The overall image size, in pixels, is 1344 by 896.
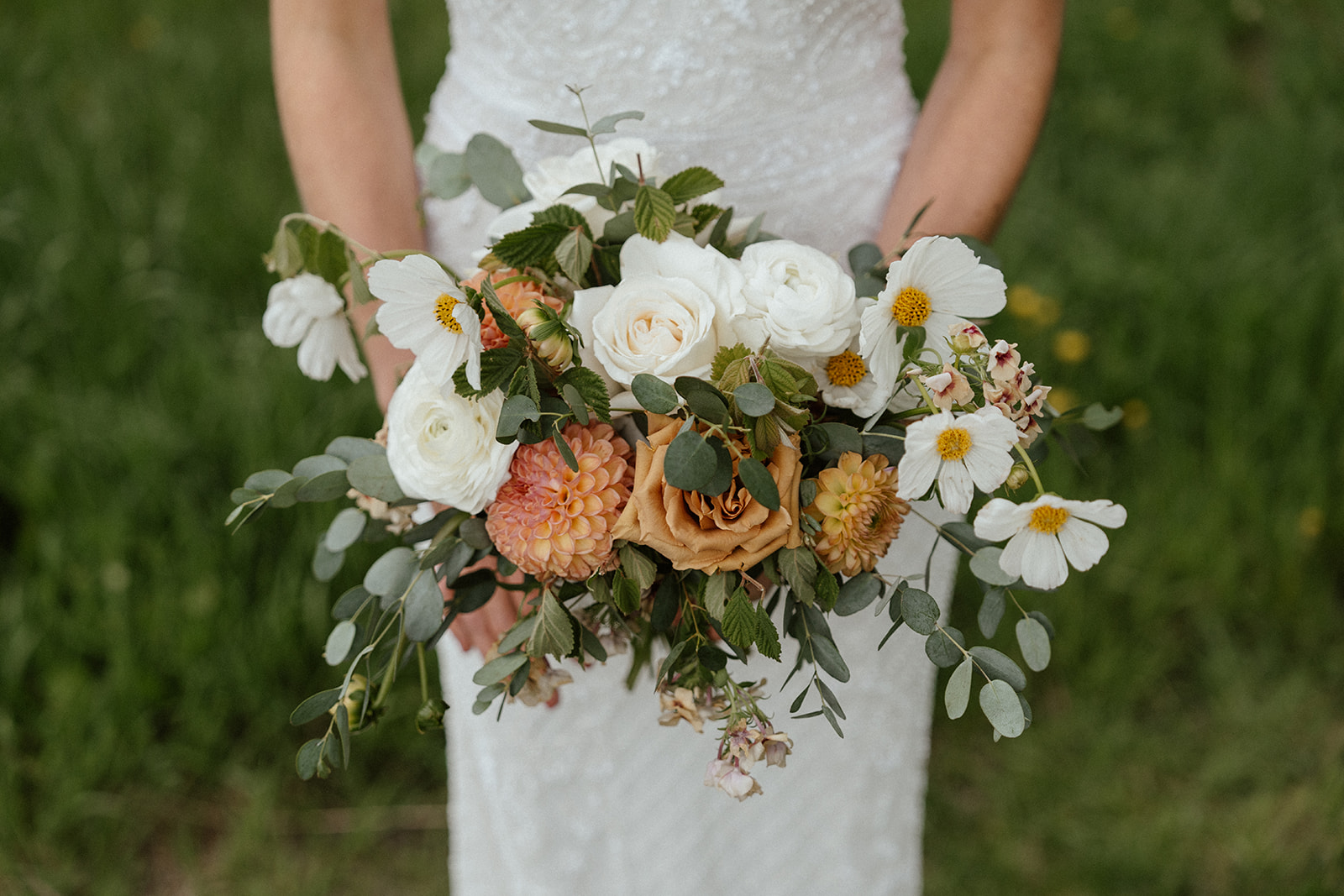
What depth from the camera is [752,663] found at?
129 cm

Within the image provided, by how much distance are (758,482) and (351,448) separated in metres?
0.39

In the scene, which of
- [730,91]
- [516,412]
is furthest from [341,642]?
[730,91]

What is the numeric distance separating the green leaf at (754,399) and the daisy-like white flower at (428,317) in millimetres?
182

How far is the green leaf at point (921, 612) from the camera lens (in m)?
0.83

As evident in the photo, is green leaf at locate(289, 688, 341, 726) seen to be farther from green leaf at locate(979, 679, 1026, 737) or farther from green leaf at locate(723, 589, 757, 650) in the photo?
green leaf at locate(979, 679, 1026, 737)

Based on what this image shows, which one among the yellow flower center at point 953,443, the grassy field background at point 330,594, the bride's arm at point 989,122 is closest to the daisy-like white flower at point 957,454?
the yellow flower center at point 953,443

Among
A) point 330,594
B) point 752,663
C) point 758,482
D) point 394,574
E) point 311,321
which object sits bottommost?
point 330,594

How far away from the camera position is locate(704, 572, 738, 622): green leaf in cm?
82

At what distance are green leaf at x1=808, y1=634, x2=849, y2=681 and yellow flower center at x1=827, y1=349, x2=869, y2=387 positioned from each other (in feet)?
0.69

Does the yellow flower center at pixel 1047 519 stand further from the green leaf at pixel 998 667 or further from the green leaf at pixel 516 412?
the green leaf at pixel 516 412

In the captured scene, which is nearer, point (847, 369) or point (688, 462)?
point (688, 462)

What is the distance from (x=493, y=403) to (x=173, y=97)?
9.45 feet

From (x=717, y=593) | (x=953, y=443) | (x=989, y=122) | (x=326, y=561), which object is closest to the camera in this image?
(x=953, y=443)

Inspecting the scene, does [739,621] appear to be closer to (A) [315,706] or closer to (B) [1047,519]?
(B) [1047,519]
